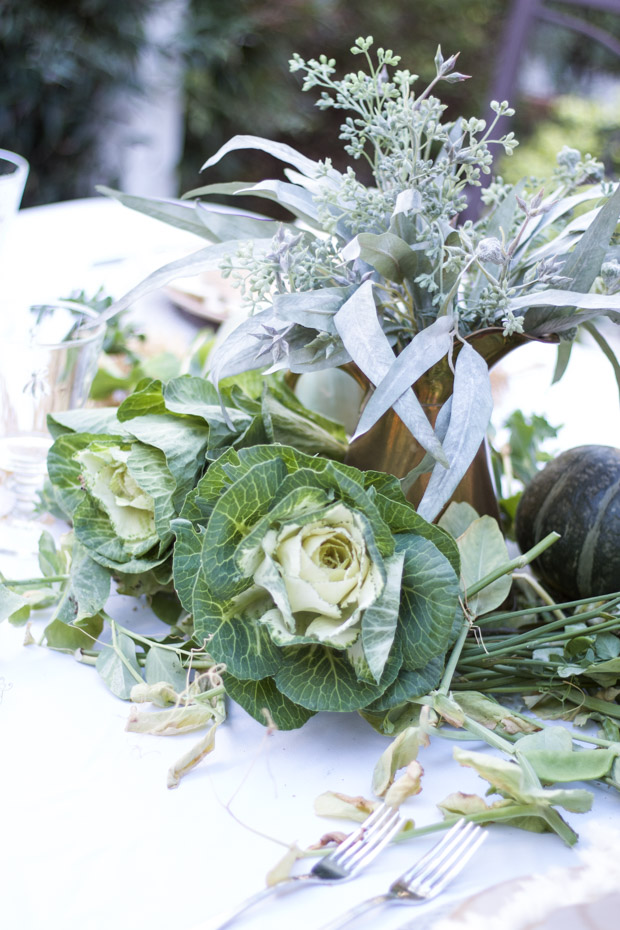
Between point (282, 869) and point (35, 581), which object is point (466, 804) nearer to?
point (282, 869)

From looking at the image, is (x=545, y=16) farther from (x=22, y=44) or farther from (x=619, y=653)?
(x=619, y=653)

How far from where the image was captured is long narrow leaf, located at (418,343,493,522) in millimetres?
463

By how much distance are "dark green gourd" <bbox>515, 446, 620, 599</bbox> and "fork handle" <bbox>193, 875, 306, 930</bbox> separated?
31 cm

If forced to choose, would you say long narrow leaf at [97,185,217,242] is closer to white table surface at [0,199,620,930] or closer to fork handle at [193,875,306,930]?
white table surface at [0,199,620,930]

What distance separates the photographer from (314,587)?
0.44m

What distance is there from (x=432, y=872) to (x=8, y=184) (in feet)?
2.29

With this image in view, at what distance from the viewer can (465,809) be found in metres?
0.43

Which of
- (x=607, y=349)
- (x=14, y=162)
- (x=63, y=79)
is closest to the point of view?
(x=607, y=349)

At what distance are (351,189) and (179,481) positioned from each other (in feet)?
0.70

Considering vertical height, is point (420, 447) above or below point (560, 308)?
below

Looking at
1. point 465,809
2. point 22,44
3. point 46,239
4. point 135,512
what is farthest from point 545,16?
point 465,809

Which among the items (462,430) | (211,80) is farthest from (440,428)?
(211,80)

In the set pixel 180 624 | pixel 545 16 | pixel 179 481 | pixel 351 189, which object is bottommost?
pixel 180 624

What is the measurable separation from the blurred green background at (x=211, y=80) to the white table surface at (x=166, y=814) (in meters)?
1.67
